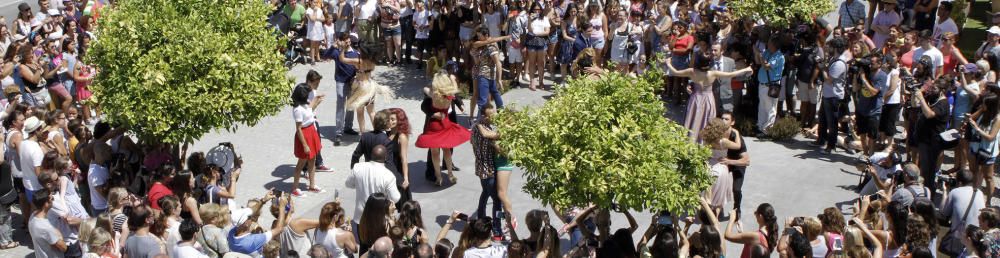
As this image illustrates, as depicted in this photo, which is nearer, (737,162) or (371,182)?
(371,182)

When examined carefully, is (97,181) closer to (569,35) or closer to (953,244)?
(569,35)

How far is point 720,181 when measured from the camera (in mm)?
10578

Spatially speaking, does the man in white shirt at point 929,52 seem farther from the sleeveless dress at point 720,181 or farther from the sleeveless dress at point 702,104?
the sleeveless dress at point 720,181

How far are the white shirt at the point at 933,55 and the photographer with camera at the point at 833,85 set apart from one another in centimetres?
90

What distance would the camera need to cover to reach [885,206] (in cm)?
977

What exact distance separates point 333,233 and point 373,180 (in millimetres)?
1272

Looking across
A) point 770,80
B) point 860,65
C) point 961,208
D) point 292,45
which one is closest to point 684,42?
point 770,80

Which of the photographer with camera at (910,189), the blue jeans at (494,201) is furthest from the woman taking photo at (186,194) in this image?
the photographer with camera at (910,189)

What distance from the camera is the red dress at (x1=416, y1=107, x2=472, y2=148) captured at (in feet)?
40.0

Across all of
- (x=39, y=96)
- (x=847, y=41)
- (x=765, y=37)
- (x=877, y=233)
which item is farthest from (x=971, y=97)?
(x=39, y=96)

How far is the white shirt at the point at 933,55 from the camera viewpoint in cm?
1366

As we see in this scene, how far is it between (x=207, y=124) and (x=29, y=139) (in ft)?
6.19

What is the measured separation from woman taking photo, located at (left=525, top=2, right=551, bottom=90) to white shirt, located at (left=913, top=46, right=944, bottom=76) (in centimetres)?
502

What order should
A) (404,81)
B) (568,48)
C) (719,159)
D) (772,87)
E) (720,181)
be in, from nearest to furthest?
(720,181) → (719,159) → (772,87) → (568,48) → (404,81)
